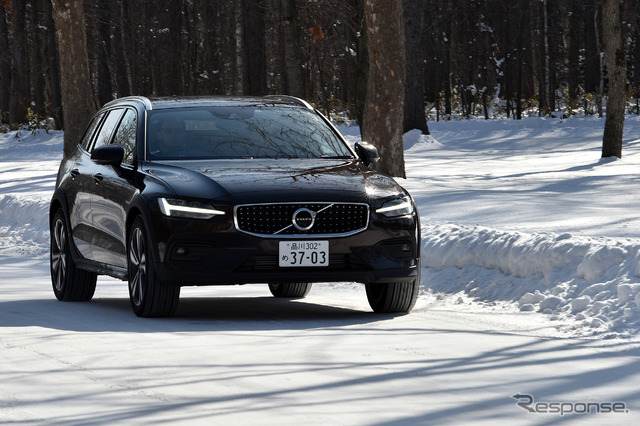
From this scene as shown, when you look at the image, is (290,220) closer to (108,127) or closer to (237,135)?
(237,135)

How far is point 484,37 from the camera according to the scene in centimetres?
6444

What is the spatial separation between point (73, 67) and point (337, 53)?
34349 millimetres

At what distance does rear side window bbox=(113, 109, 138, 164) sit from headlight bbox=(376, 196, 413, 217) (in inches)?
85.2

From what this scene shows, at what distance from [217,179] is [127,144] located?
5.44 feet

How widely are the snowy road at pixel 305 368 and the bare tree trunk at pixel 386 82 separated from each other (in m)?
9.46

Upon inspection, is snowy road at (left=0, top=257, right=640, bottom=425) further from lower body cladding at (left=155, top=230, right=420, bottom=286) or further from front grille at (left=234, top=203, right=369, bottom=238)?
front grille at (left=234, top=203, right=369, bottom=238)

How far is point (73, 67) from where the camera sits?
2331cm

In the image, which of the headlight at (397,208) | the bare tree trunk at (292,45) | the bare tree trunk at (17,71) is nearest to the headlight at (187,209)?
the headlight at (397,208)

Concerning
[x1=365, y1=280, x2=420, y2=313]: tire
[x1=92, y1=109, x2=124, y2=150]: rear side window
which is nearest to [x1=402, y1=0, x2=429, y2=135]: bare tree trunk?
[x1=92, y1=109, x2=124, y2=150]: rear side window

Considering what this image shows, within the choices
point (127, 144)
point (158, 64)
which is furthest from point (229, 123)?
point (158, 64)

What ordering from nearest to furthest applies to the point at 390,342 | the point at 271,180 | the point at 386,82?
1. the point at 390,342
2. the point at 271,180
3. the point at 386,82

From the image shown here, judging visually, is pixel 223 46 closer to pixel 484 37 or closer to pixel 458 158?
pixel 484 37

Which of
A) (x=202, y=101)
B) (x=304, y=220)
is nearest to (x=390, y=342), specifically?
(x=304, y=220)

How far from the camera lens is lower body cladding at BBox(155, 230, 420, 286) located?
827cm
